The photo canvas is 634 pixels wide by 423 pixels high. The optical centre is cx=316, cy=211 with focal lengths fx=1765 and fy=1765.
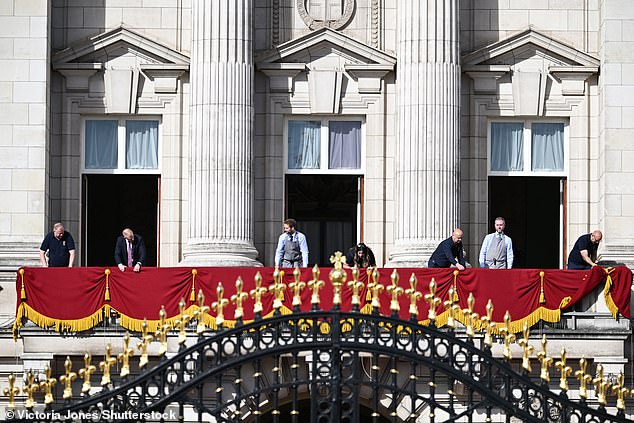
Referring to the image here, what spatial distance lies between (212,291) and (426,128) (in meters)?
6.77

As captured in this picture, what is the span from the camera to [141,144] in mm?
39844

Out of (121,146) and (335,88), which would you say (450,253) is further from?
(121,146)

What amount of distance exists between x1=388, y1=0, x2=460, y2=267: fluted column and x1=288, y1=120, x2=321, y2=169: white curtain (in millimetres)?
2146

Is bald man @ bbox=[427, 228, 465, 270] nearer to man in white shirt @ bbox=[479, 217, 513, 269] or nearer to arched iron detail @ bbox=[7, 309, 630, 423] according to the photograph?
man in white shirt @ bbox=[479, 217, 513, 269]

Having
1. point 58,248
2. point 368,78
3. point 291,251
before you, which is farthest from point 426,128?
point 58,248

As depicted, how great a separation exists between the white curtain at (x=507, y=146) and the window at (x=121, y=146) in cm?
765

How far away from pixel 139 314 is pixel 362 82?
27.4 ft

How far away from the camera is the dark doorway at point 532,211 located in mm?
40312

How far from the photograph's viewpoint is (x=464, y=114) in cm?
3978

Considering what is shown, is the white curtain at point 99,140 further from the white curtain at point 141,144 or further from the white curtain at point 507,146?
the white curtain at point 507,146

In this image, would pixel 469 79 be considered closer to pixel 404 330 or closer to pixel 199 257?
pixel 199 257

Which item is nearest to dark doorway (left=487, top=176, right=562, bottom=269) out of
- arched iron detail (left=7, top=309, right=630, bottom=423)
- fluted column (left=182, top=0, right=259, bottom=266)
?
fluted column (left=182, top=0, right=259, bottom=266)

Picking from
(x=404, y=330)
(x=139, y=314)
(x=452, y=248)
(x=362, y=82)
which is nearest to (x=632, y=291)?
(x=452, y=248)

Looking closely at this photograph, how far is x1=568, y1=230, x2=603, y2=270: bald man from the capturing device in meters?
36.7
